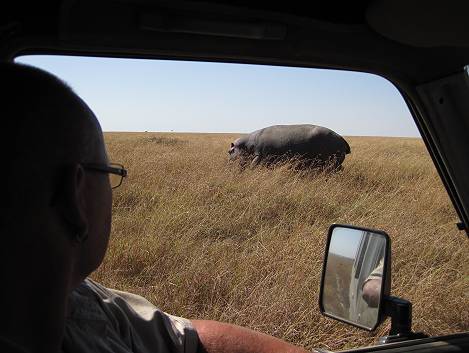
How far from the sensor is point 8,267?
2.91 ft

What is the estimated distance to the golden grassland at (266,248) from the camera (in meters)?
3.63

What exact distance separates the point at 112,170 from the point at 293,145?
11209 millimetres

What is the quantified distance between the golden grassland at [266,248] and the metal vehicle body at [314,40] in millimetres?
1950

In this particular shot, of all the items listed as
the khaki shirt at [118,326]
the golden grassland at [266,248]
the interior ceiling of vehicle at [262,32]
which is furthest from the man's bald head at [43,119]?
the golden grassland at [266,248]

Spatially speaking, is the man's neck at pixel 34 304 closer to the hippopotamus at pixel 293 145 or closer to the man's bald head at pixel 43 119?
Result: the man's bald head at pixel 43 119

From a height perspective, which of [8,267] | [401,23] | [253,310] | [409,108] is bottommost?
[253,310]

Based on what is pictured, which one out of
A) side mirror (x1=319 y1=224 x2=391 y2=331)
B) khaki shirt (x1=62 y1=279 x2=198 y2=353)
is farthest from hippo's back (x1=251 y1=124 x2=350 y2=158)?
khaki shirt (x1=62 y1=279 x2=198 y2=353)

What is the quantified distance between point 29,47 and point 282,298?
280 centimetres

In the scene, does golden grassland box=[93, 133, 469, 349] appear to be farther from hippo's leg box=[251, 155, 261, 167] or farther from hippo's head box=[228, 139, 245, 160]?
hippo's head box=[228, 139, 245, 160]

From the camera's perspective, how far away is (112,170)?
3.66 ft

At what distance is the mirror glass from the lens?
5.32 ft

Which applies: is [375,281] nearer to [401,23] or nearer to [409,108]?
[409,108]

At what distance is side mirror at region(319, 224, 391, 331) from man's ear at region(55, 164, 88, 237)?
1.00 m

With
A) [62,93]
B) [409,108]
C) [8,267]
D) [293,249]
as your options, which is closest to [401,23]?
[409,108]
